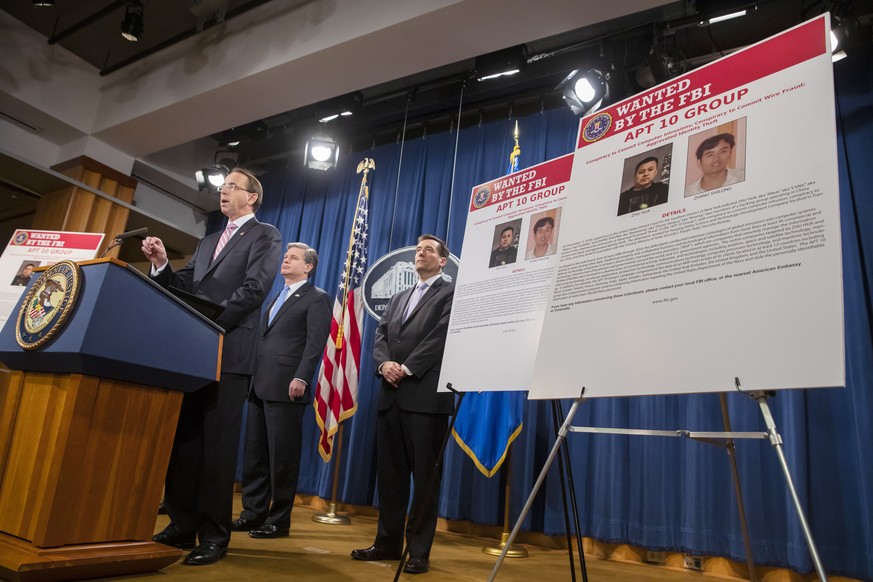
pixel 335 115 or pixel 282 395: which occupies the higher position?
pixel 335 115

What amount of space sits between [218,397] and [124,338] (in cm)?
50

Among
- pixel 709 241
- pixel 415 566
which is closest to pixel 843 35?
pixel 709 241

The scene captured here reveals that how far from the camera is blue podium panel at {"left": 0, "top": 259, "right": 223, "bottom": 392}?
170cm

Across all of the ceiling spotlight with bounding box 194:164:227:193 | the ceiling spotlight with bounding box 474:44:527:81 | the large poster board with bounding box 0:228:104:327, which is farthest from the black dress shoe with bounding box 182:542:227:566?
the ceiling spotlight with bounding box 194:164:227:193

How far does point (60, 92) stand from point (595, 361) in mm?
5983

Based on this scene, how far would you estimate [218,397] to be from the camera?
219 cm

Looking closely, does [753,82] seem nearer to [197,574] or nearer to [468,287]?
[468,287]

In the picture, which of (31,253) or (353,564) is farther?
(31,253)

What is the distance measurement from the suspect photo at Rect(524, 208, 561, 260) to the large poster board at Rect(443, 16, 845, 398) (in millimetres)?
351

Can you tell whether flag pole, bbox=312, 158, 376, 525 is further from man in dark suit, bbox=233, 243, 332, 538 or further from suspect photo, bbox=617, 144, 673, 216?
suspect photo, bbox=617, 144, 673, 216

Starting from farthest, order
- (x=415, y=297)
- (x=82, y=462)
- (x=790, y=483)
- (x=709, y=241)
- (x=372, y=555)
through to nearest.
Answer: (x=415, y=297)
(x=372, y=555)
(x=82, y=462)
(x=709, y=241)
(x=790, y=483)

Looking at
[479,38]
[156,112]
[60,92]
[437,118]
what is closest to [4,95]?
[60,92]

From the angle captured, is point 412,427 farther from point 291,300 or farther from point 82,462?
point 291,300

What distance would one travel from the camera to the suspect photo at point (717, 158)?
156 centimetres
